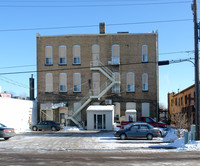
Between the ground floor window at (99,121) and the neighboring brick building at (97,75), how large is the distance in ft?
11.1

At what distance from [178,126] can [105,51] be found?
21.1 m

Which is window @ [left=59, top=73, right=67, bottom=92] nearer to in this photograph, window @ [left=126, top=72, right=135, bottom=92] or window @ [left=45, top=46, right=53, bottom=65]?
window @ [left=45, top=46, right=53, bottom=65]

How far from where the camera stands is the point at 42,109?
4103cm

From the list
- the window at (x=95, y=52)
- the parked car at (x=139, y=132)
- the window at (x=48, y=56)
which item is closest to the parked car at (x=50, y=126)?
the window at (x=48, y=56)

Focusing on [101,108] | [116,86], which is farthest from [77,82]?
[101,108]

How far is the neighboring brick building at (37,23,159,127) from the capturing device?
132ft

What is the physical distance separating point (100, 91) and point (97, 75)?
2.29m

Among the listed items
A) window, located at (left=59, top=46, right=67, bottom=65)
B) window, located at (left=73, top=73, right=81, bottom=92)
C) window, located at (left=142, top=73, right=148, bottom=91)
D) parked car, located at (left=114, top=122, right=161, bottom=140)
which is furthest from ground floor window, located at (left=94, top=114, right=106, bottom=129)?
parked car, located at (left=114, top=122, right=161, bottom=140)

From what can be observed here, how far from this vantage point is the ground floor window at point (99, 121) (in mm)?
36781

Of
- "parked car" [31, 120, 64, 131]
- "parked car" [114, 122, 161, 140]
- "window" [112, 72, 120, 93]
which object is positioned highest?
"window" [112, 72, 120, 93]

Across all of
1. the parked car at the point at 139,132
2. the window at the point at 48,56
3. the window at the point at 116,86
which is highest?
the window at the point at 48,56

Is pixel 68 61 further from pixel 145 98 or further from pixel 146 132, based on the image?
pixel 146 132

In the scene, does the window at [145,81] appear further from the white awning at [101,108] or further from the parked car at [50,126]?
the parked car at [50,126]

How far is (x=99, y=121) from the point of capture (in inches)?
1455
